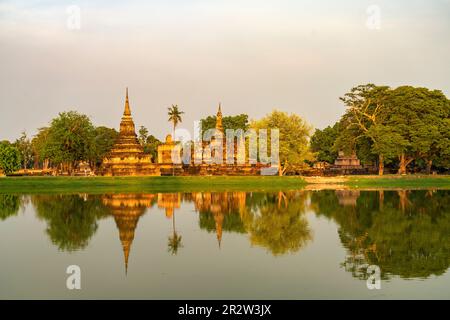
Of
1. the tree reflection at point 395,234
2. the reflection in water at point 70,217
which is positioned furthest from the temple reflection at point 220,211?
the reflection in water at point 70,217

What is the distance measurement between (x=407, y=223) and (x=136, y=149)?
55108 millimetres

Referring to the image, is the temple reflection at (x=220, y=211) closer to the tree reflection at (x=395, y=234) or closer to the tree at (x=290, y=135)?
the tree reflection at (x=395, y=234)

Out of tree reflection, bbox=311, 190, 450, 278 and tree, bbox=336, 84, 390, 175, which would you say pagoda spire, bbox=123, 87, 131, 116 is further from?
tree reflection, bbox=311, 190, 450, 278

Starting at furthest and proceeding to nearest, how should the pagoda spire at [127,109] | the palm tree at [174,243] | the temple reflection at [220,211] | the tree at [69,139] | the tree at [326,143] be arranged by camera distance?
the tree at [326,143]
the pagoda spire at [127,109]
the tree at [69,139]
the temple reflection at [220,211]
the palm tree at [174,243]

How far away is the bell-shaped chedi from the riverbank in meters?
12.3

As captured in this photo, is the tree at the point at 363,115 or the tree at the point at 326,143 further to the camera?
the tree at the point at 326,143

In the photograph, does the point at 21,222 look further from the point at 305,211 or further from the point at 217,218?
the point at 305,211

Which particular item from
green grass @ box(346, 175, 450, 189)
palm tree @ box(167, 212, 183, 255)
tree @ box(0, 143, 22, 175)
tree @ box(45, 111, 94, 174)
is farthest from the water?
tree @ box(0, 143, 22, 175)

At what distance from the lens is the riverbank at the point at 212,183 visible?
195 feet

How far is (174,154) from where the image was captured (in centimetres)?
8306

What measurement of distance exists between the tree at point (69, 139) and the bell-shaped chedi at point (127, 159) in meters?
3.03

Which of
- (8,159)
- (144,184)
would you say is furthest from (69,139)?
(144,184)

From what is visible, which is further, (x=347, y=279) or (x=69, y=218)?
(x=69, y=218)
